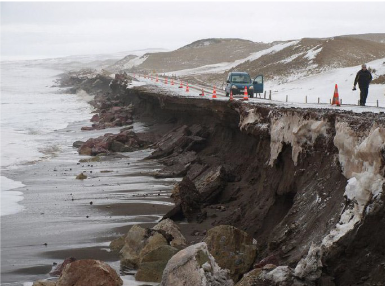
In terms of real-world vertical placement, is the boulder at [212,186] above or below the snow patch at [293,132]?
below

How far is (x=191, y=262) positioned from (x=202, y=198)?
6.60 m

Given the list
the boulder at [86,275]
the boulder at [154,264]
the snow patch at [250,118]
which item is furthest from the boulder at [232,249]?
the snow patch at [250,118]

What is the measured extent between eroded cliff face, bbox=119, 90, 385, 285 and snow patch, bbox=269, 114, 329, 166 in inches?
0.7

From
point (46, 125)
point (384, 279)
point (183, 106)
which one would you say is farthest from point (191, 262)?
point (46, 125)

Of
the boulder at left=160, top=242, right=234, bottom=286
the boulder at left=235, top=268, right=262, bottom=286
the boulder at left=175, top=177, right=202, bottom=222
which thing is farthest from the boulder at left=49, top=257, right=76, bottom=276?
the boulder at left=235, top=268, right=262, bottom=286

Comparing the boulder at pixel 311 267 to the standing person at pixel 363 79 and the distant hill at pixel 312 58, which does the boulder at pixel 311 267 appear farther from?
the distant hill at pixel 312 58

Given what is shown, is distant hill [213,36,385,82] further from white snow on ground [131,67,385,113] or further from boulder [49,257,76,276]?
boulder [49,257,76,276]

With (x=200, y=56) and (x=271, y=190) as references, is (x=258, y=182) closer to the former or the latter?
(x=271, y=190)

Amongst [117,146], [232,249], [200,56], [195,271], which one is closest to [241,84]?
[117,146]

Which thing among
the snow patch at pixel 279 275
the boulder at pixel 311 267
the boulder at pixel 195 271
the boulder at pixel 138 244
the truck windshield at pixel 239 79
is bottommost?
the boulder at pixel 138 244

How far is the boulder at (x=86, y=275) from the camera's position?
28.4 ft

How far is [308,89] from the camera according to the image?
1688 inches

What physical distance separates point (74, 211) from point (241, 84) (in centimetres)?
2069

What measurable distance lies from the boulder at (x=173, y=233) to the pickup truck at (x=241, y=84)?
68.4ft
